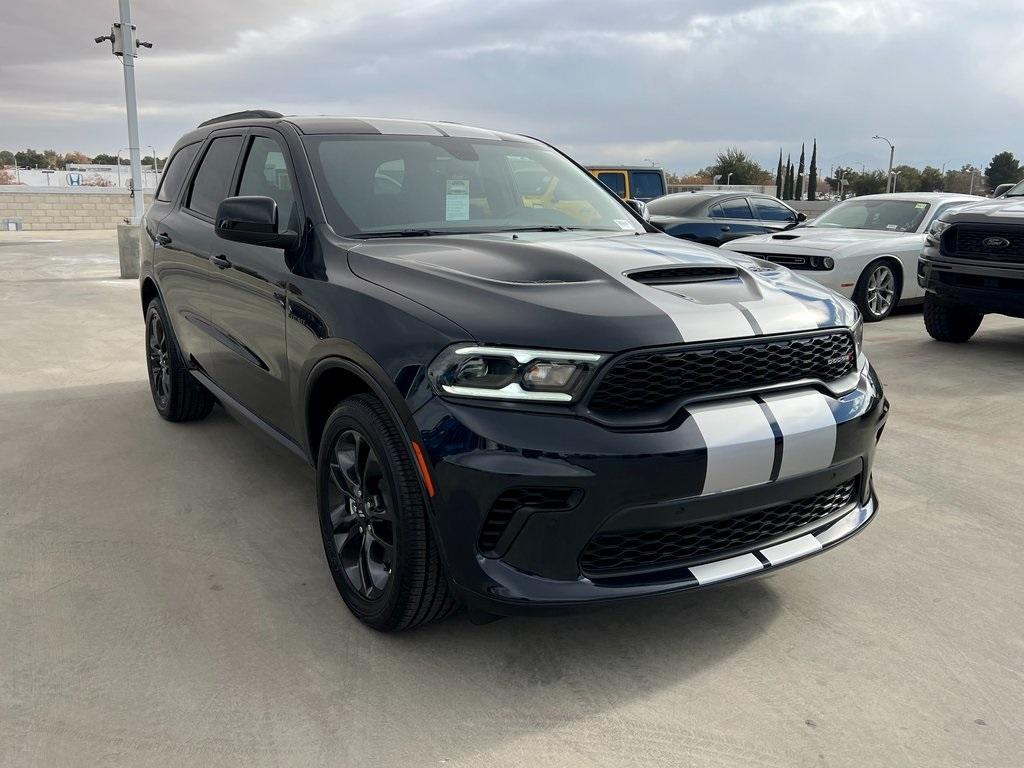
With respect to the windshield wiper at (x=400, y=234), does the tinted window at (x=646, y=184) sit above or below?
above

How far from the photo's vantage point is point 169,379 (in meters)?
5.25

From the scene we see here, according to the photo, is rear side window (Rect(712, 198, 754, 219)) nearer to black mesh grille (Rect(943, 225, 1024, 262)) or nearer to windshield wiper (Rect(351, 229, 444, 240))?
black mesh grille (Rect(943, 225, 1024, 262))

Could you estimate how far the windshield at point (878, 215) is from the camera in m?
9.77

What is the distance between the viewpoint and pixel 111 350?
7.77 meters

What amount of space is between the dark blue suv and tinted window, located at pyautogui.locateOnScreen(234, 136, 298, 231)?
Result: 3cm

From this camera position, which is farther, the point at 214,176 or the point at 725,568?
the point at 214,176

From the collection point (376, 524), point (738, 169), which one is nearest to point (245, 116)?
point (376, 524)

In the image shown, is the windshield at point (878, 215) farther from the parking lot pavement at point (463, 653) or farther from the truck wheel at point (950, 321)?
the parking lot pavement at point (463, 653)

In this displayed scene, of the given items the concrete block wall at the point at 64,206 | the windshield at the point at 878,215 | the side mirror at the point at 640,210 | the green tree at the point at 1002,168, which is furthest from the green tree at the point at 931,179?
the side mirror at the point at 640,210

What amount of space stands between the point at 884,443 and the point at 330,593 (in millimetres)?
3305

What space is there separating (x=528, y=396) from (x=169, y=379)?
3.55 metres

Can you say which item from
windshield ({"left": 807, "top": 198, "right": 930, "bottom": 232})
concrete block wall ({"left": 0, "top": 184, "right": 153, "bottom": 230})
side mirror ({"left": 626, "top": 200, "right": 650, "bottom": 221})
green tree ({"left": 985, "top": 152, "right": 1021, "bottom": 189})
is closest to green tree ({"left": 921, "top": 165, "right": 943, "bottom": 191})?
green tree ({"left": 985, "top": 152, "right": 1021, "bottom": 189})

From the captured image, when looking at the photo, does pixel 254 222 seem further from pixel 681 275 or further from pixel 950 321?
pixel 950 321

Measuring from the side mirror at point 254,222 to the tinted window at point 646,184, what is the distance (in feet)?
41.4
